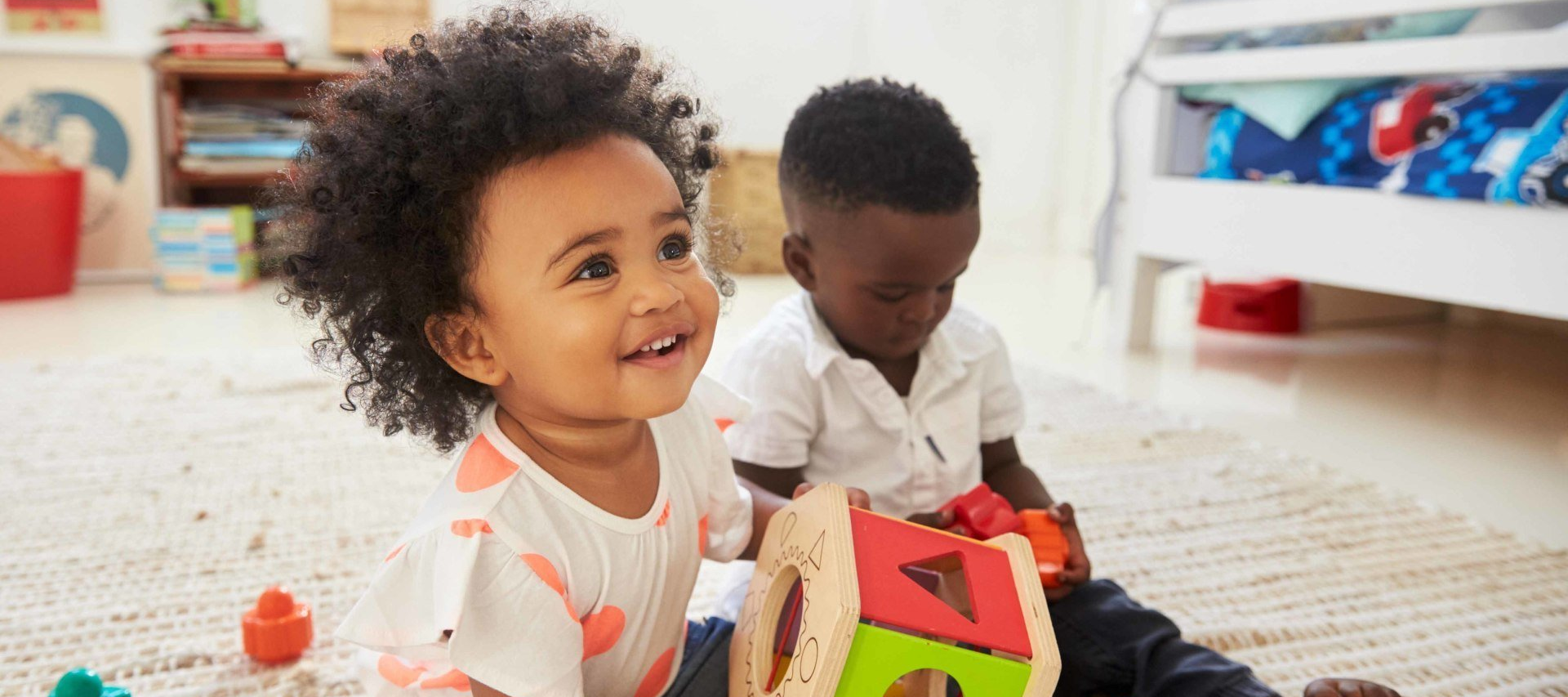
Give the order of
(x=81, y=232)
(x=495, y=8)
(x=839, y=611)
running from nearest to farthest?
1. (x=839, y=611)
2. (x=495, y=8)
3. (x=81, y=232)

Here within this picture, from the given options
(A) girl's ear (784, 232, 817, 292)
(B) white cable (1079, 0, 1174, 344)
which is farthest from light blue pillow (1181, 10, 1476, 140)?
(A) girl's ear (784, 232, 817, 292)

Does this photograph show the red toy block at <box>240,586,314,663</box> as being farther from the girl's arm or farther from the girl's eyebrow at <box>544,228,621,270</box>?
the girl's eyebrow at <box>544,228,621,270</box>

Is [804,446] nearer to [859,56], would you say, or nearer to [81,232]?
[81,232]

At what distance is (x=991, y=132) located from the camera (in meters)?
3.96

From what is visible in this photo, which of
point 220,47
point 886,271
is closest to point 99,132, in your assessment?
point 220,47

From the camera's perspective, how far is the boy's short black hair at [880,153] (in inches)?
36.6

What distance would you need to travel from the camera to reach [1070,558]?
83cm

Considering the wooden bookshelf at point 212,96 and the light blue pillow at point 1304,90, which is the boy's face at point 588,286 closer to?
the light blue pillow at point 1304,90

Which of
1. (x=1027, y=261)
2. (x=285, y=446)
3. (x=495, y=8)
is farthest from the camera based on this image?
(x=1027, y=261)

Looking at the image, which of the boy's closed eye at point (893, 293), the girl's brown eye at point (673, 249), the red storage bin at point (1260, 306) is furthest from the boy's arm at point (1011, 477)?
the red storage bin at point (1260, 306)

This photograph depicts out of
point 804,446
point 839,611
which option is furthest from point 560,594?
point 804,446

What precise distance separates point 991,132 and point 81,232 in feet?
9.14

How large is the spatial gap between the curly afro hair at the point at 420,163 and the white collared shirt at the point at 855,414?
0.94 ft

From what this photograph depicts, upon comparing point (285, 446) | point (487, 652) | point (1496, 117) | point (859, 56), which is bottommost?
point (285, 446)
